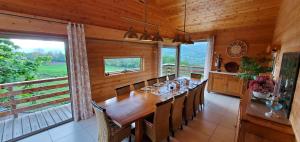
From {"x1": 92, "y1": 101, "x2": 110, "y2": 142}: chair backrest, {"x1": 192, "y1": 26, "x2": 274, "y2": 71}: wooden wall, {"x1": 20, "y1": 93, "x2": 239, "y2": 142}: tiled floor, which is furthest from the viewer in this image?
{"x1": 192, "y1": 26, "x2": 274, "y2": 71}: wooden wall

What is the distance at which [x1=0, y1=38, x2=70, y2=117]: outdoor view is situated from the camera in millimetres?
Answer: 2750

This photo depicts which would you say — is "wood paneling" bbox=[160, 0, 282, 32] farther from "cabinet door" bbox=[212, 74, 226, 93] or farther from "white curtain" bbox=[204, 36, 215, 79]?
"cabinet door" bbox=[212, 74, 226, 93]

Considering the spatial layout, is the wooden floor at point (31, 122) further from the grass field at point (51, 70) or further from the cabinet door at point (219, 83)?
the cabinet door at point (219, 83)

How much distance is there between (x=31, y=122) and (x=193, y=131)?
377cm

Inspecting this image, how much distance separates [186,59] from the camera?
711 cm

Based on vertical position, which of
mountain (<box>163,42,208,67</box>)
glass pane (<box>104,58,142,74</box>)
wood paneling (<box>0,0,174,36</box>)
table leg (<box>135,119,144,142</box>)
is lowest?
table leg (<box>135,119,144,142</box>)

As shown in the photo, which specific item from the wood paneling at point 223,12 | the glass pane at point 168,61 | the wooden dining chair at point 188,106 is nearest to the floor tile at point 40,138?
the wooden dining chair at point 188,106

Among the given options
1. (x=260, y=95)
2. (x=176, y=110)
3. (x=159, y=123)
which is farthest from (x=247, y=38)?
(x=159, y=123)

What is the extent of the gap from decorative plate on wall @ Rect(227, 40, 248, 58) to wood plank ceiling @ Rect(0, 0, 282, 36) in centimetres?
64

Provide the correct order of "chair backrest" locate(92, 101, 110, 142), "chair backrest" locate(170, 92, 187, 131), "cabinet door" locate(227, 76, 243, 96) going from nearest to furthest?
"chair backrest" locate(92, 101, 110, 142) → "chair backrest" locate(170, 92, 187, 131) → "cabinet door" locate(227, 76, 243, 96)

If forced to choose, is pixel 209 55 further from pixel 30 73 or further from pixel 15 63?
pixel 15 63

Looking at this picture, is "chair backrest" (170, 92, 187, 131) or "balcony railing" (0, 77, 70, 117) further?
"balcony railing" (0, 77, 70, 117)

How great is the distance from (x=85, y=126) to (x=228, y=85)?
15.9ft

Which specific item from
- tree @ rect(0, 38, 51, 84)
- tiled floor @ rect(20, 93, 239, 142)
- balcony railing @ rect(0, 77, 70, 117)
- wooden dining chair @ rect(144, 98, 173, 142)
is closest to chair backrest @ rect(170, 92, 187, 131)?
wooden dining chair @ rect(144, 98, 173, 142)
